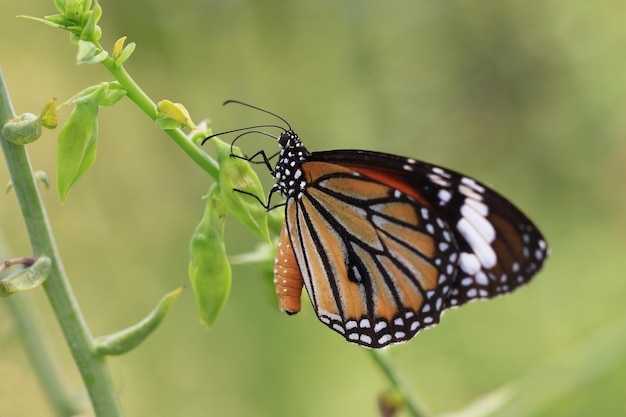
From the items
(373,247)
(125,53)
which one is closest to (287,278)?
(373,247)

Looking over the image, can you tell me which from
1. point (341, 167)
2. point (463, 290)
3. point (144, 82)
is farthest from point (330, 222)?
point (144, 82)

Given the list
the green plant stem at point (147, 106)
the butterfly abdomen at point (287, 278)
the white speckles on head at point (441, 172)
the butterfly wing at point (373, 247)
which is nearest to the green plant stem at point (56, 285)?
the green plant stem at point (147, 106)

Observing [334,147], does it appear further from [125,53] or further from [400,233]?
[125,53]

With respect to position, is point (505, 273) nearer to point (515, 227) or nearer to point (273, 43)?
point (515, 227)

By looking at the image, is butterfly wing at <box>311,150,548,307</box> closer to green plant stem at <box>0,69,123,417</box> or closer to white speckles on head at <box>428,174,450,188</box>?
white speckles on head at <box>428,174,450,188</box>

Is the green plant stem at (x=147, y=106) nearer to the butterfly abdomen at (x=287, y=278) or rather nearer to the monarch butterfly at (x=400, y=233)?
the butterfly abdomen at (x=287, y=278)


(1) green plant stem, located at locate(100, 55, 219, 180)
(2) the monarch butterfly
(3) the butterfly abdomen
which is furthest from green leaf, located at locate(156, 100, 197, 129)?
(2) the monarch butterfly
